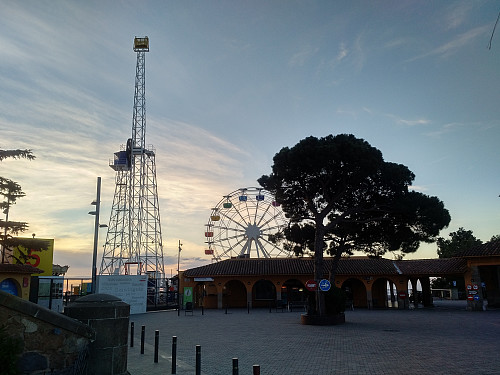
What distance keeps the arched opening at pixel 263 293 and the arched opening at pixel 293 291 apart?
4.22ft

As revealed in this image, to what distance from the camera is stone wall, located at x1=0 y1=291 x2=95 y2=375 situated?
5676mm

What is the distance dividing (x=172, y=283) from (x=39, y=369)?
4088cm

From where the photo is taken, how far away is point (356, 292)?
3762cm

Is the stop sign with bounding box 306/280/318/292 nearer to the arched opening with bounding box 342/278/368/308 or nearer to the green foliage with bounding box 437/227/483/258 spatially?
the arched opening with bounding box 342/278/368/308

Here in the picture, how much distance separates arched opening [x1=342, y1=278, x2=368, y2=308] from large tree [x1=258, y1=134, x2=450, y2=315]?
40.5 feet

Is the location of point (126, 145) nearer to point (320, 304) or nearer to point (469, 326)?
point (320, 304)

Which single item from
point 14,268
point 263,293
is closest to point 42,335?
point 14,268

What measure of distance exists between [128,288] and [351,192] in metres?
16.2

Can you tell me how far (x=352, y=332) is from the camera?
16.7m

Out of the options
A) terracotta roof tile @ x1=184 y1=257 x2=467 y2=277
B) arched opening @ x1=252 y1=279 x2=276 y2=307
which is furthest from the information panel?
arched opening @ x1=252 y1=279 x2=276 y2=307

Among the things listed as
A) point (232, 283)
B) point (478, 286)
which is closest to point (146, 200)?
point (232, 283)

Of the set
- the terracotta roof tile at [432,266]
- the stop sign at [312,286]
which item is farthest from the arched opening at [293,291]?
the stop sign at [312,286]

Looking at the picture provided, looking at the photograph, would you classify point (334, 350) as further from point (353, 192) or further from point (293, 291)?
point (293, 291)

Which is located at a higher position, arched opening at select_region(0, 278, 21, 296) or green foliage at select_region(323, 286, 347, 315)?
arched opening at select_region(0, 278, 21, 296)
